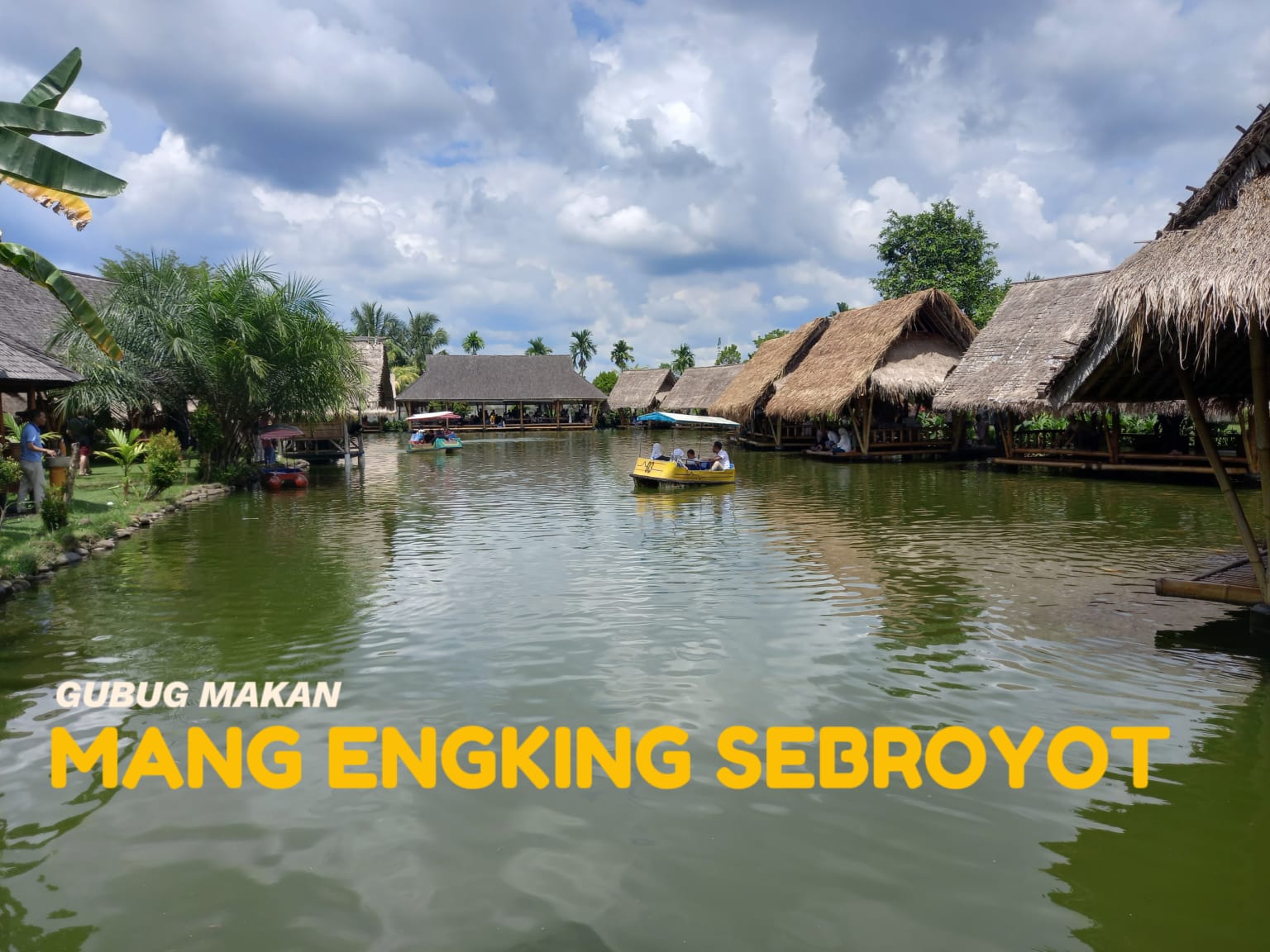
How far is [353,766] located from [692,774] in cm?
202

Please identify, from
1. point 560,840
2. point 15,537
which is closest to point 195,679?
point 560,840

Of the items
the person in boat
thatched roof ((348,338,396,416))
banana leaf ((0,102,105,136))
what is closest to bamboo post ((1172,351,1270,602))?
banana leaf ((0,102,105,136))

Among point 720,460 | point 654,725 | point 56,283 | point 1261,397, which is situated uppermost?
point 56,283

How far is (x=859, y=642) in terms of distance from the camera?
23.6ft

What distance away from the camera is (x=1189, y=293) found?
19.8 ft

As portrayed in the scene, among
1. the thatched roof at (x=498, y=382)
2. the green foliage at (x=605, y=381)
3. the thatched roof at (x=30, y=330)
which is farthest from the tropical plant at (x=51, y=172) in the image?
the green foliage at (x=605, y=381)

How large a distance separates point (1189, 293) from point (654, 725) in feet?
16.2

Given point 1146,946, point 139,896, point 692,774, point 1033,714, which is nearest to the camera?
point 1146,946

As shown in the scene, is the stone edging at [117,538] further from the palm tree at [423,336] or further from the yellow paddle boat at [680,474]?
the palm tree at [423,336]

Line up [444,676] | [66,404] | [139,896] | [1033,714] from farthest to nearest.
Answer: [66,404], [444,676], [1033,714], [139,896]

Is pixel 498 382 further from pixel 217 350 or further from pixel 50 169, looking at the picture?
pixel 50 169

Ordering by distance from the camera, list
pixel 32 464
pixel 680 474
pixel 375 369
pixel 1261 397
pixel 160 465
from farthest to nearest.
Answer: pixel 375 369 < pixel 680 474 < pixel 160 465 < pixel 32 464 < pixel 1261 397

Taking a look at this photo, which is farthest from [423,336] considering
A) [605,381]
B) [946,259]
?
[946,259]

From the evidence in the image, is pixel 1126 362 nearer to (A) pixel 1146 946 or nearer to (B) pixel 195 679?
(A) pixel 1146 946
